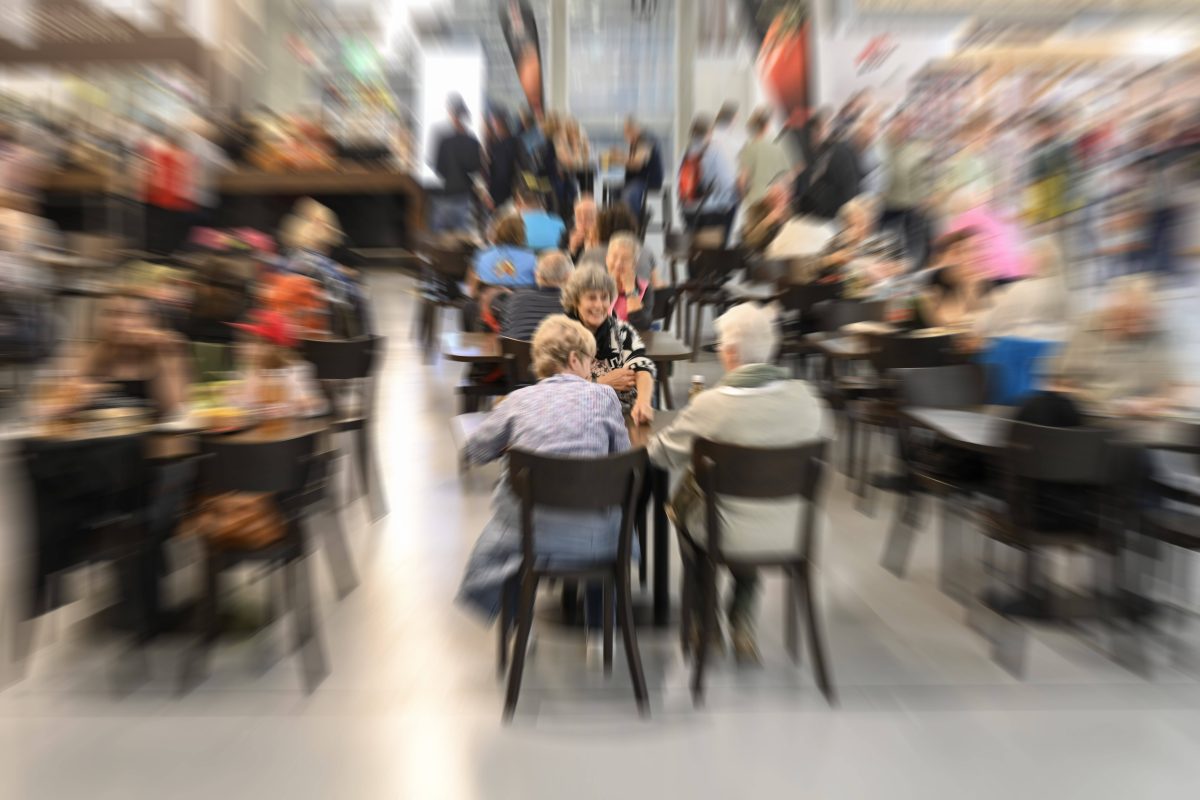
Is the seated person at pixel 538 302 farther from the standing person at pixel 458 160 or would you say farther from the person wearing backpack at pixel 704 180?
the standing person at pixel 458 160

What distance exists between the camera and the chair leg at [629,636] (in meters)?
2.47

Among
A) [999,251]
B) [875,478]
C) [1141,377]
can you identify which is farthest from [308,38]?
[1141,377]

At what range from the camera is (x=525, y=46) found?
1143cm

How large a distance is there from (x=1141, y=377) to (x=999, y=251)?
283 centimetres

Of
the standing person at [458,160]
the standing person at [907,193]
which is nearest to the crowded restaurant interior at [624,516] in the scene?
the standing person at [907,193]

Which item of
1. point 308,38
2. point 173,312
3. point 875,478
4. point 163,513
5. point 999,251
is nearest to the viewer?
point 163,513

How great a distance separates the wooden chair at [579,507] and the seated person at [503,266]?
11.0ft

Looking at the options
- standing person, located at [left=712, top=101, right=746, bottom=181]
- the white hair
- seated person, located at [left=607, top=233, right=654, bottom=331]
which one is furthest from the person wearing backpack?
the white hair

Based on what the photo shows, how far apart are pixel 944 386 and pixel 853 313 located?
167 centimetres

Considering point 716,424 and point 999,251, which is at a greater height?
point 999,251

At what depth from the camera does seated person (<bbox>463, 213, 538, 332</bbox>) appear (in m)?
5.69

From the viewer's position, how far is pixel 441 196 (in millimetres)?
9672

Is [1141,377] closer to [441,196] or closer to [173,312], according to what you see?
[173,312]

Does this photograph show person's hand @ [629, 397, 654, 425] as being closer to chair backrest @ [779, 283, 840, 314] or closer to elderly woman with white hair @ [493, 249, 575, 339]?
elderly woman with white hair @ [493, 249, 575, 339]
